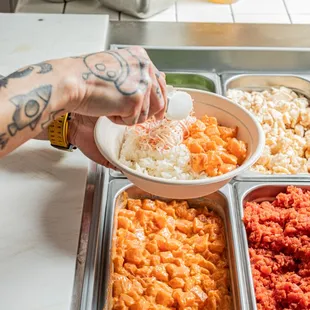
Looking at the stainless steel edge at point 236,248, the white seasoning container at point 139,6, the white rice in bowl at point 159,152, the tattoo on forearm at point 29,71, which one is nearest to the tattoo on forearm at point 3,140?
the tattoo on forearm at point 29,71

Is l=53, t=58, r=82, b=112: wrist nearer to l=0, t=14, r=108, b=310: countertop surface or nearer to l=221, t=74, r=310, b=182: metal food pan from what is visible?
l=0, t=14, r=108, b=310: countertop surface

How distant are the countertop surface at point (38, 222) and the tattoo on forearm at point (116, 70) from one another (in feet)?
1.32

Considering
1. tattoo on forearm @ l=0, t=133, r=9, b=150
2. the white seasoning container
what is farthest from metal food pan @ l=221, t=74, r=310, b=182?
tattoo on forearm @ l=0, t=133, r=9, b=150

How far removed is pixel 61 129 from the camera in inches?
62.9

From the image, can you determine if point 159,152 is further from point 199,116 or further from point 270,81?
point 270,81

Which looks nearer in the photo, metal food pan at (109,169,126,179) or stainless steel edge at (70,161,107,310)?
stainless steel edge at (70,161,107,310)

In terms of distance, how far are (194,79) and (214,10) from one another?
15.9 inches

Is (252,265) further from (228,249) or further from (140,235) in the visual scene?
(140,235)

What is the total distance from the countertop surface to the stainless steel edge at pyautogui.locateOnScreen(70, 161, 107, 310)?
4 centimetres

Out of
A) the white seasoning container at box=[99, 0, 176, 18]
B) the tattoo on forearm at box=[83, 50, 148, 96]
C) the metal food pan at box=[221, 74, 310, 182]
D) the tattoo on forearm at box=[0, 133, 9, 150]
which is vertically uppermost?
the white seasoning container at box=[99, 0, 176, 18]

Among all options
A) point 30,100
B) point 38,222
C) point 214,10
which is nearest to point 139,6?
point 214,10

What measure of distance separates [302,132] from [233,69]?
1.20 feet

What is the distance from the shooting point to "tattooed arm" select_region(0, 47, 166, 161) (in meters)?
1.11

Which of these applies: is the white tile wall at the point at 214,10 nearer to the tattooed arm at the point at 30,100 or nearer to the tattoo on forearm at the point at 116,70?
the tattoo on forearm at the point at 116,70
